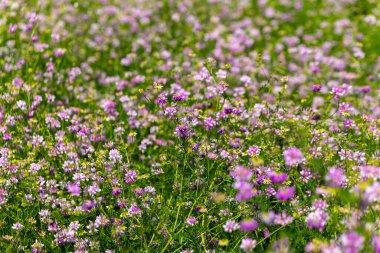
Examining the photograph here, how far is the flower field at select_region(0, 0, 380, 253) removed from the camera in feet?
10.9

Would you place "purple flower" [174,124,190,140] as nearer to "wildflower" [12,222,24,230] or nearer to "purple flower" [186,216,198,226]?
"purple flower" [186,216,198,226]

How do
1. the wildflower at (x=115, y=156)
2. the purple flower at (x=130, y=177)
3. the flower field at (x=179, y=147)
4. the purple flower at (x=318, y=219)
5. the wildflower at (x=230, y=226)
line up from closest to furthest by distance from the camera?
the purple flower at (x=318, y=219) → the wildflower at (x=230, y=226) → the flower field at (x=179, y=147) → the purple flower at (x=130, y=177) → the wildflower at (x=115, y=156)

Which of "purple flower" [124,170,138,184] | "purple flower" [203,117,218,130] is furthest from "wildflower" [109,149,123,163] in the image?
"purple flower" [203,117,218,130]

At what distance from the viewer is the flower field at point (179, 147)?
3.31 metres

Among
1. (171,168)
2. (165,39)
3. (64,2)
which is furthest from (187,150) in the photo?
(64,2)

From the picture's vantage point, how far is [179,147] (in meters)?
3.92

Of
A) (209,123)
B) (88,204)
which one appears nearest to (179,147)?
(209,123)

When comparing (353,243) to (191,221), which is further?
(191,221)

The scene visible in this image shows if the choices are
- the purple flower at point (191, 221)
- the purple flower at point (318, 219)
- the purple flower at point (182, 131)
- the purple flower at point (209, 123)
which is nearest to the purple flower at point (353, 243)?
the purple flower at point (318, 219)

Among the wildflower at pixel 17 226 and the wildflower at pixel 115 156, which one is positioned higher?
the wildflower at pixel 115 156

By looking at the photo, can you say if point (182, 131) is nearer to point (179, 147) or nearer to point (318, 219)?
point (179, 147)

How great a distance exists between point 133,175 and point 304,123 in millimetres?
1443

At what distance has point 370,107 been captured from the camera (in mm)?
5508

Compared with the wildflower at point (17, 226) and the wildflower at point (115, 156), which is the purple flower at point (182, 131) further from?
the wildflower at point (17, 226)
